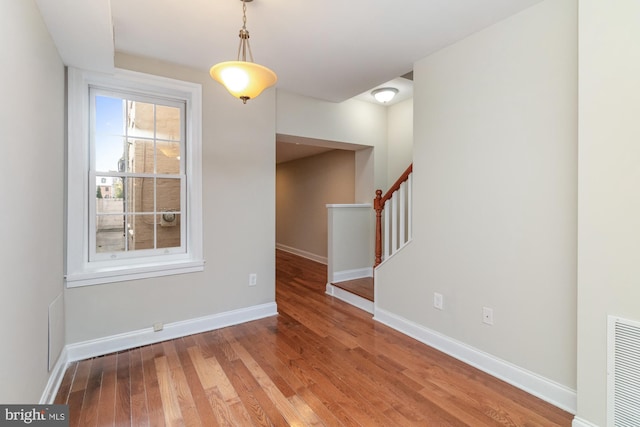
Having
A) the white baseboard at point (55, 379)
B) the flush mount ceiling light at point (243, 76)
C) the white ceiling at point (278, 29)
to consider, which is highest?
the white ceiling at point (278, 29)

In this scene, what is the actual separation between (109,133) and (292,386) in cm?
261

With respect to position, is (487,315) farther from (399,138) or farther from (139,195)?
(139,195)

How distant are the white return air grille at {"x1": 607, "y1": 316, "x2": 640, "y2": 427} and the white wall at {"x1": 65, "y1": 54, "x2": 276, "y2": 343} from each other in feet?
9.10

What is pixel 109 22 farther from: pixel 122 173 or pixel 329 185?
pixel 329 185

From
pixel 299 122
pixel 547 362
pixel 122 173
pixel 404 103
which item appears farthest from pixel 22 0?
pixel 404 103

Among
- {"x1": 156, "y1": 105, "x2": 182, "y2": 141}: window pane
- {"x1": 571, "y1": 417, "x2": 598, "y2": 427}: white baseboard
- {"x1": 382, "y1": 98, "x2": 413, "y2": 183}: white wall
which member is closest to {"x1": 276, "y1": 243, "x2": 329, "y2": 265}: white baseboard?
{"x1": 382, "y1": 98, "x2": 413, "y2": 183}: white wall

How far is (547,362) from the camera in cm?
191

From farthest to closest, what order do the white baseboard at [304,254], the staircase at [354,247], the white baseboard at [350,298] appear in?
the white baseboard at [304,254], the staircase at [354,247], the white baseboard at [350,298]

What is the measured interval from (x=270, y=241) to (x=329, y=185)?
9.41 feet

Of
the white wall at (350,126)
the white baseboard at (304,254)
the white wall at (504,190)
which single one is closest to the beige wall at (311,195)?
the white baseboard at (304,254)

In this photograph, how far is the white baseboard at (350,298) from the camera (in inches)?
135

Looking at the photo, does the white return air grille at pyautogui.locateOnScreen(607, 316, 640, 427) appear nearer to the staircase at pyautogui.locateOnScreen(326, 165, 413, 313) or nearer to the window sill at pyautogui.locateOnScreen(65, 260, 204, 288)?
the staircase at pyautogui.locateOnScreen(326, 165, 413, 313)

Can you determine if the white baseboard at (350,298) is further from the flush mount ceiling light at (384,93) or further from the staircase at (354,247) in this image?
the flush mount ceiling light at (384,93)

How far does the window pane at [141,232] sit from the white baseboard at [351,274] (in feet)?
7.72
